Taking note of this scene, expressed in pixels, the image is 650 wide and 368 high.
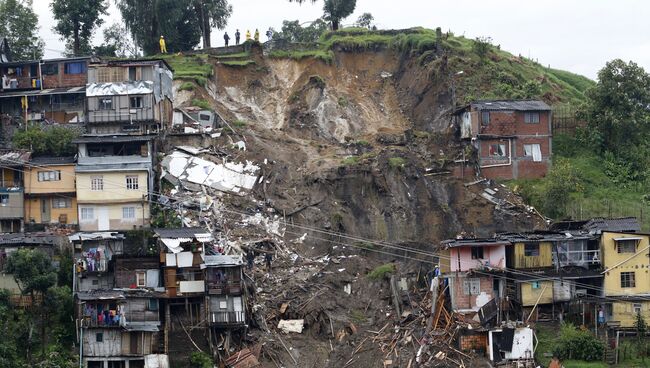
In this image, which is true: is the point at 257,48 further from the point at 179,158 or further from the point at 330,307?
the point at 330,307

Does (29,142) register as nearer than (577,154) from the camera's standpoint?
Yes

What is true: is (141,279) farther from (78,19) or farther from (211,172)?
(78,19)

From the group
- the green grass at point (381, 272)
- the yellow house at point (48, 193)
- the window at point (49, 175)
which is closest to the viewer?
the green grass at point (381, 272)

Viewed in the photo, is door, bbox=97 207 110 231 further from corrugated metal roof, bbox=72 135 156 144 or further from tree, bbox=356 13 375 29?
tree, bbox=356 13 375 29

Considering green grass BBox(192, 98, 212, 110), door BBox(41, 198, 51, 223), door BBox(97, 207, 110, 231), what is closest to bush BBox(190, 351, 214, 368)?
door BBox(97, 207, 110, 231)

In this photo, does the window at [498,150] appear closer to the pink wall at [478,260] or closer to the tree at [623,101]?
the tree at [623,101]

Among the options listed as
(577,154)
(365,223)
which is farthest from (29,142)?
(577,154)

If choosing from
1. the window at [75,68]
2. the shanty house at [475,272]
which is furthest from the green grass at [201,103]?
the shanty house at [475,272]
